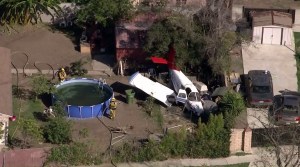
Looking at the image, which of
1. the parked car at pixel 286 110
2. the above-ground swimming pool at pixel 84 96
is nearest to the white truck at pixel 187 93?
the above-ground swimming pool at pixel 84 96

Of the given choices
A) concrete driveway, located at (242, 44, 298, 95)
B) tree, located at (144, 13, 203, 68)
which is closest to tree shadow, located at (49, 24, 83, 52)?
tree, located at (144, 13, 203, 68)

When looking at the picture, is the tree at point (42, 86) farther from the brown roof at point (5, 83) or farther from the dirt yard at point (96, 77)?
the dirt yard at point (96, 77)

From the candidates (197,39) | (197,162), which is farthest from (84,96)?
(197,162)

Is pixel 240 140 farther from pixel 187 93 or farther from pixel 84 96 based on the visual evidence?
pixel 84 96

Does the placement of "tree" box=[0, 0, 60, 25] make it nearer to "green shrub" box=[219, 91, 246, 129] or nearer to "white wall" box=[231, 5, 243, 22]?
"white wall" box=[231, 5, 243, 22]

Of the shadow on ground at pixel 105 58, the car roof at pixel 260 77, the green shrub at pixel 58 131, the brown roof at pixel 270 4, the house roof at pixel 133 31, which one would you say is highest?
the brown roof at pixel 270 4

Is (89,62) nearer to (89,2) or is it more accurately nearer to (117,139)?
(89,2)
